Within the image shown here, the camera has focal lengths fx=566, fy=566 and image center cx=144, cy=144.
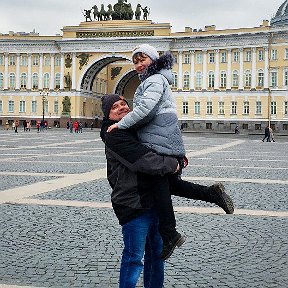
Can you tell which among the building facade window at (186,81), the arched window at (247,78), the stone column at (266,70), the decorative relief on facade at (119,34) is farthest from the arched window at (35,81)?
the stone column at (266,70)

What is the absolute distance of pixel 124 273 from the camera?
440 centimetres

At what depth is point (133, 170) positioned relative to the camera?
421 centimetres

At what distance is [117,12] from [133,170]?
2794 inches

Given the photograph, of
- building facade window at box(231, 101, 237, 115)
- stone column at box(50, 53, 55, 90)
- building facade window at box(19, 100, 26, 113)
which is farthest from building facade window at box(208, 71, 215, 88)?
building facade window at box(19, 100, 26, 113)

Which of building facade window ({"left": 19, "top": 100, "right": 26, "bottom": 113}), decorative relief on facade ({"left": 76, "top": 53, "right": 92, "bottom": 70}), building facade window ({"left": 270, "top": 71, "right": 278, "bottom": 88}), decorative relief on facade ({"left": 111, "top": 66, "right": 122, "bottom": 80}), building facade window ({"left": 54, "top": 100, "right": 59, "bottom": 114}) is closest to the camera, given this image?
building facade window ({"left": 270, "top": 71, "right": 278, "bottom": 88})

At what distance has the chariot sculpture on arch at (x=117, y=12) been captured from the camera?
7262 cm

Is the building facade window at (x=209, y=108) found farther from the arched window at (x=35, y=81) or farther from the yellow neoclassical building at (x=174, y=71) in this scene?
the arched window at (x=35, y=81)

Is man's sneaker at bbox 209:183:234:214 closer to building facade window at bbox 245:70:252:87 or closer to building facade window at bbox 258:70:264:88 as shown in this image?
building facade window at bbox 258:70:264:88

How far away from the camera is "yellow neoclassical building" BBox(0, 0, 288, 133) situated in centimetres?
6581

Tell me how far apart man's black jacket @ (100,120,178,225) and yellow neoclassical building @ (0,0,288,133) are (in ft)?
203

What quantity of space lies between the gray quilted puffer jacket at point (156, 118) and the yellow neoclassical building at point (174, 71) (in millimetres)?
61764

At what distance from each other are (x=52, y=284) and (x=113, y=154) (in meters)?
1.51

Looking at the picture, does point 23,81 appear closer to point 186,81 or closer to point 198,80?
point 186,81

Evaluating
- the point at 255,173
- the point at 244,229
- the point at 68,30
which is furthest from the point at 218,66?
the point at 244,229
